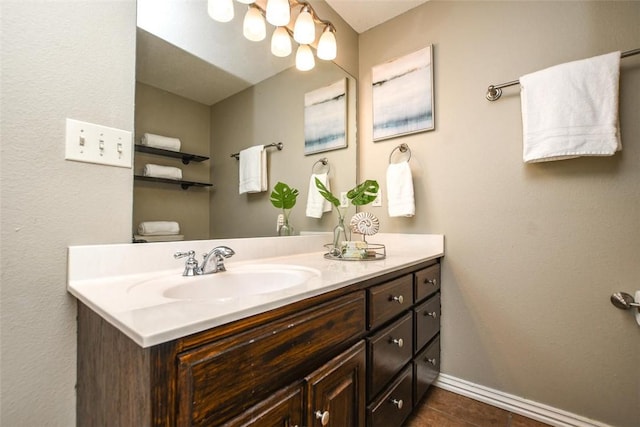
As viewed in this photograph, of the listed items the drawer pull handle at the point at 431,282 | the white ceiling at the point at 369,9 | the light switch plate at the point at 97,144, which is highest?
the white ceiling at the point at 369,9

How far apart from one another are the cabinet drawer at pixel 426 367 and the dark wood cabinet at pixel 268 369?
149 millimetres

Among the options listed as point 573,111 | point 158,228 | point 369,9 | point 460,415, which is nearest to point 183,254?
point 158,228

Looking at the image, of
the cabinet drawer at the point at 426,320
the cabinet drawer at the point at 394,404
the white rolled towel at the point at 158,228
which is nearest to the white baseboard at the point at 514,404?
the cabinet drawer at the point at 426,320

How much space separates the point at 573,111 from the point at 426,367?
1242 mm

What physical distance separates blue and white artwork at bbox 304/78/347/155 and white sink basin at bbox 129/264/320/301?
0.76 meters

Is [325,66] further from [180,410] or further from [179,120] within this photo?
[180,410]

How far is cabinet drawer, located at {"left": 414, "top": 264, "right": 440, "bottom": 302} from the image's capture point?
1.22 m

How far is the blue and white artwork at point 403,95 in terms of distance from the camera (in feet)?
5.03

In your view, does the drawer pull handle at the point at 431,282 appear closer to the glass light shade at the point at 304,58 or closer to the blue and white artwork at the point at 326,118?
the blue and white artwork at the point at 326,118

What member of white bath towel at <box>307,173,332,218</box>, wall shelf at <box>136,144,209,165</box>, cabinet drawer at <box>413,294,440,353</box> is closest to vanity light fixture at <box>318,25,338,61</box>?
white bath towel at <box>307,173,332,218</box>

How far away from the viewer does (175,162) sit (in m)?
0.98

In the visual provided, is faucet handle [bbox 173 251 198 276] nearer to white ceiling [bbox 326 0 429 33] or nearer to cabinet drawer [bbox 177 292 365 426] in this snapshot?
cabinet drawer [bbox 177 292 365 426]

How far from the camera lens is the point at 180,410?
448 mm

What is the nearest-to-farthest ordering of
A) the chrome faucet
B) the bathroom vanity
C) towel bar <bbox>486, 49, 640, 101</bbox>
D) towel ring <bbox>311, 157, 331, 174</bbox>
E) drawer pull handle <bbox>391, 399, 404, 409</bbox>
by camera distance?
the bathroom vanity < the chrome faucet < drawer pull handle <bbox>391, 399, 404, 409</bbox> < towel bar <bbox>486, 49, 640, 101</bbox> < towel ring <bbox>311, 157, 331, 174</bbox>
